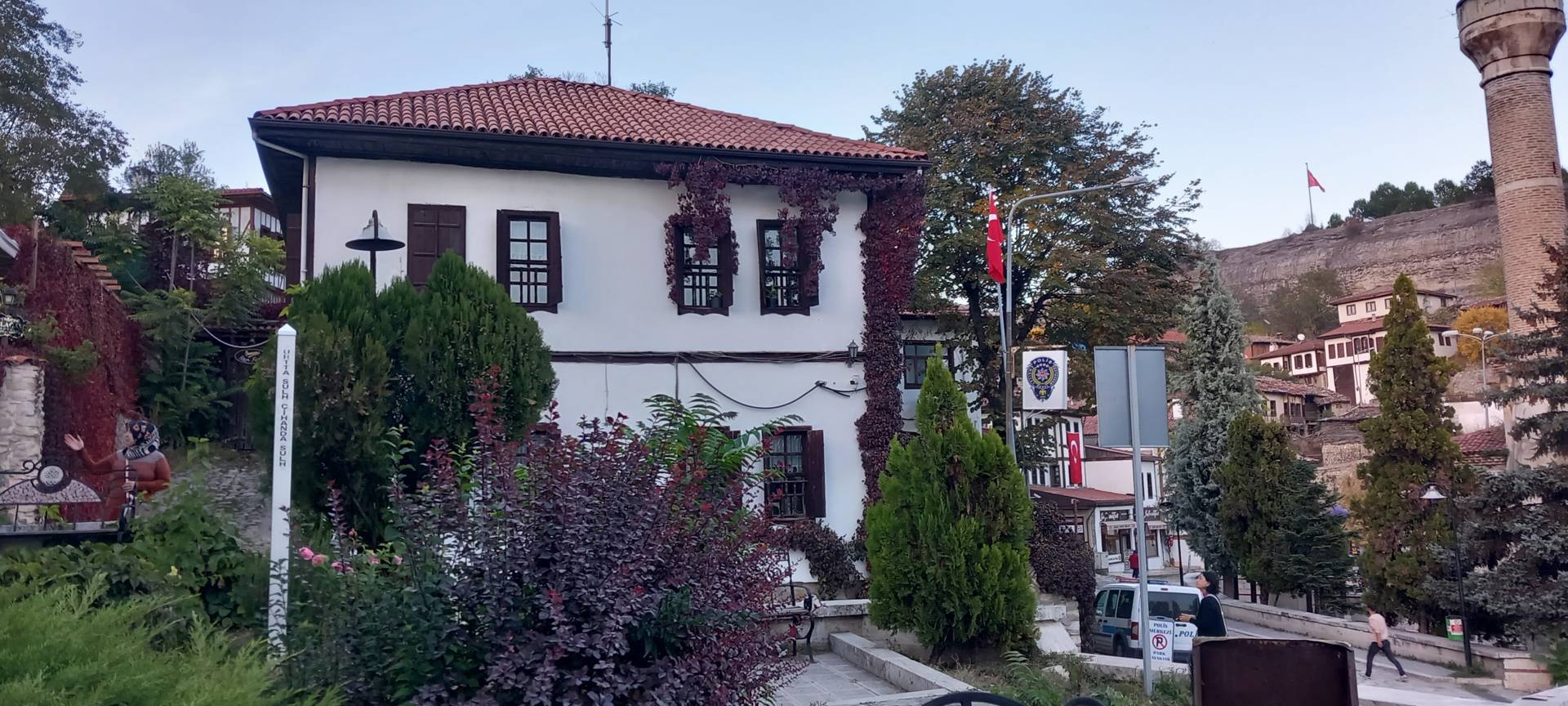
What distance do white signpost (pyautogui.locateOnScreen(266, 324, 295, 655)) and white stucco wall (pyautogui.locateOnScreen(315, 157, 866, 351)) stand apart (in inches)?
377

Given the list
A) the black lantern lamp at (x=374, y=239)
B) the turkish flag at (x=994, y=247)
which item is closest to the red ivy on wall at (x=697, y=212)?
the turkish flag at (x=994, y=247)

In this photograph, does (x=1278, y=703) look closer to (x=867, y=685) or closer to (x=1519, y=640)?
(x=867, y=685)

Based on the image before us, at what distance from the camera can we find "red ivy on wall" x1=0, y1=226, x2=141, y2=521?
15.5 metres

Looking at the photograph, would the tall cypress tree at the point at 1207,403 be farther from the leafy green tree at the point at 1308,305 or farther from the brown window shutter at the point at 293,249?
the leafy green tree at the point at 1308,305

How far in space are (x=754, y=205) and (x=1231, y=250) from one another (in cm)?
12434

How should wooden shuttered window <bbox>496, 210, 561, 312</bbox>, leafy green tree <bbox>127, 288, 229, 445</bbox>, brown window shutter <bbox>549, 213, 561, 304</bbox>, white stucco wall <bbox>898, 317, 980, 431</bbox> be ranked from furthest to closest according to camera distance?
white stucco wall <bbox>898, 317, 980, 431</bbox>
leafy green tree <bbox>127, 288, 229, 445</bbox>
brown window shutter <bbox>549, 213, 561, 304</bbox>
wooden shuttered window <bbox>496, 210, 561, 312</bbox>

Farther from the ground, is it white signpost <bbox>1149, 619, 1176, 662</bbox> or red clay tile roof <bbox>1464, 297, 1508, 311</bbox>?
red clay tile roof <bbox>1464, 297, 1508, 311</bbox>

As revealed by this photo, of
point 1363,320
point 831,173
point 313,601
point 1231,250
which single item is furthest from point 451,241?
point 1231,250

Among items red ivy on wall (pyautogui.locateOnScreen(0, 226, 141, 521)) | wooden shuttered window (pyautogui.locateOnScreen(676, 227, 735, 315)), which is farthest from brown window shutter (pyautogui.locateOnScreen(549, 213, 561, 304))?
red ivy on wall (pyautogui.locateOnScreen(0, 226, 141, 521))

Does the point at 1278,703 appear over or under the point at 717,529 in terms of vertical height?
under

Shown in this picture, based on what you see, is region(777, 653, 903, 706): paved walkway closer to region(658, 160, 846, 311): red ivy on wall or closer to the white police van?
the white police van

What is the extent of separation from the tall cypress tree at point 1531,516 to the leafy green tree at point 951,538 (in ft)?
34.5

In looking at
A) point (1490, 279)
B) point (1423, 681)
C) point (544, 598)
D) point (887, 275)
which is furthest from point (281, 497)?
point (1490, 279)

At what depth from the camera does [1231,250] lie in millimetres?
128875
